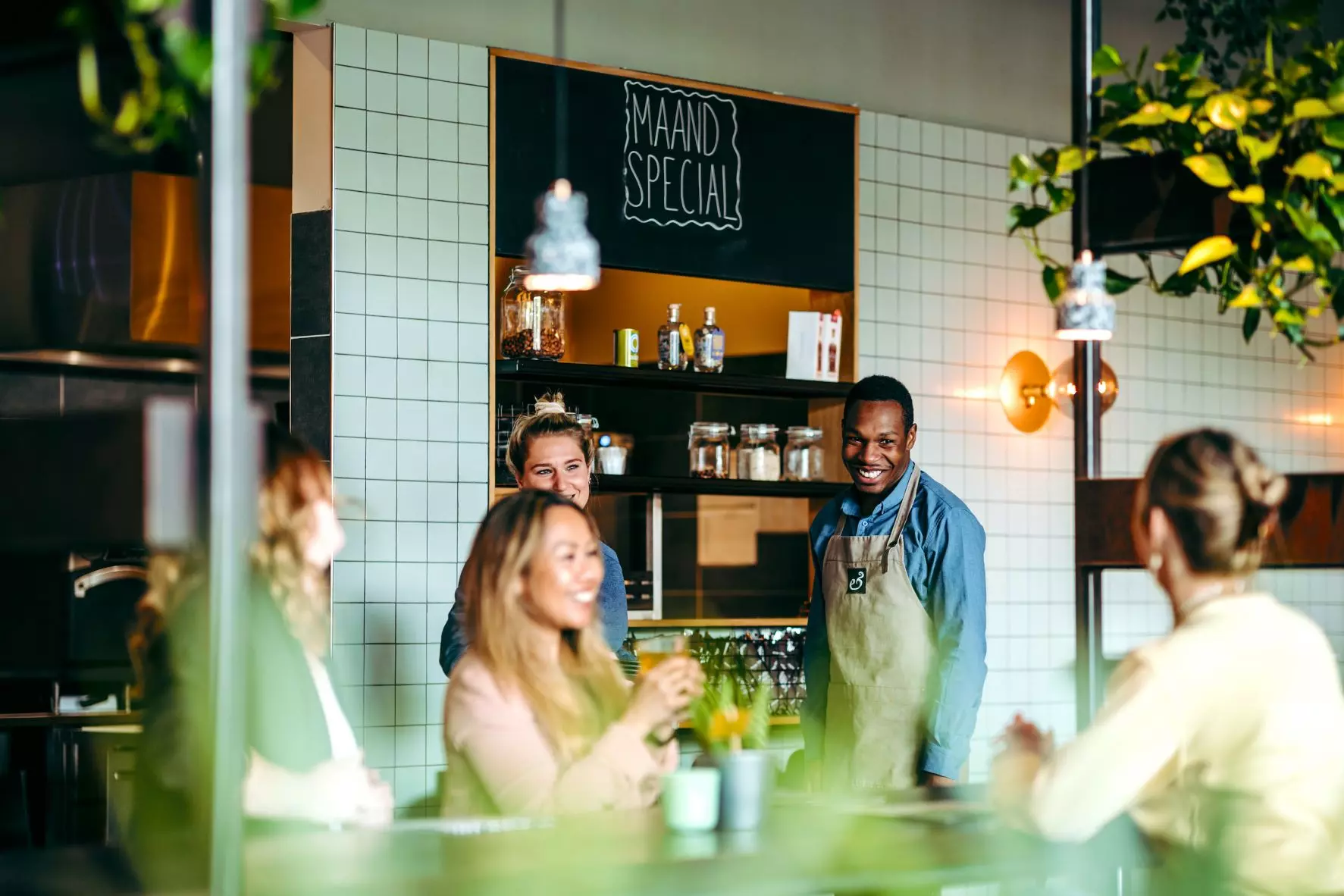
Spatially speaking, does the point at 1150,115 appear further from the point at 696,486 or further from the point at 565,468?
the point at 696,486

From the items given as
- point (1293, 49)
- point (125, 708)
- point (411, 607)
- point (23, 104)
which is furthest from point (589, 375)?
point (1293, 49)

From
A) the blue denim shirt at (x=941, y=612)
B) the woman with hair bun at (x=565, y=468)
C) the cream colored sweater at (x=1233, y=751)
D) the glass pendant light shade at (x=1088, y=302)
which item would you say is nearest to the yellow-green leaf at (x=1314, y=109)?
the glass pendant light shade at (x=1088, y=302)

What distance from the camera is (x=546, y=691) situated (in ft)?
7.98

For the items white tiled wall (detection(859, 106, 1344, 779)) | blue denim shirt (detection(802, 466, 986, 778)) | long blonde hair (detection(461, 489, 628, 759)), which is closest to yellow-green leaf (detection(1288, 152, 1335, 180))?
long blonde hair (detection(461, 489, 628, 759))

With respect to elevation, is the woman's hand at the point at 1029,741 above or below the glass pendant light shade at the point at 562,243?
below

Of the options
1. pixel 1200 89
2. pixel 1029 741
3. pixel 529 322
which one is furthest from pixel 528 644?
pixel 529 322

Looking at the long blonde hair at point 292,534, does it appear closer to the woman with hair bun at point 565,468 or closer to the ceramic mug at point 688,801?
the ceramic mug at point 688,801

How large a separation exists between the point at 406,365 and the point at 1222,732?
3.18 metres

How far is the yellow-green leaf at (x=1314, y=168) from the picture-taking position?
211 cm

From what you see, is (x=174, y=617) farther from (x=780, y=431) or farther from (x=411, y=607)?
(x=780, y=431)

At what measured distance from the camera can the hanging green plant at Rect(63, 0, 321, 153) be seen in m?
1.12

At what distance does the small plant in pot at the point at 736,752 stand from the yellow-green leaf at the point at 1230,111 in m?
0.99

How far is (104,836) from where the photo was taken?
493cm

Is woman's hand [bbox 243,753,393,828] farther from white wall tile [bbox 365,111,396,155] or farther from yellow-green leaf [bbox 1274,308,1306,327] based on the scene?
white wall tile [bbox 365,111,396,155]
